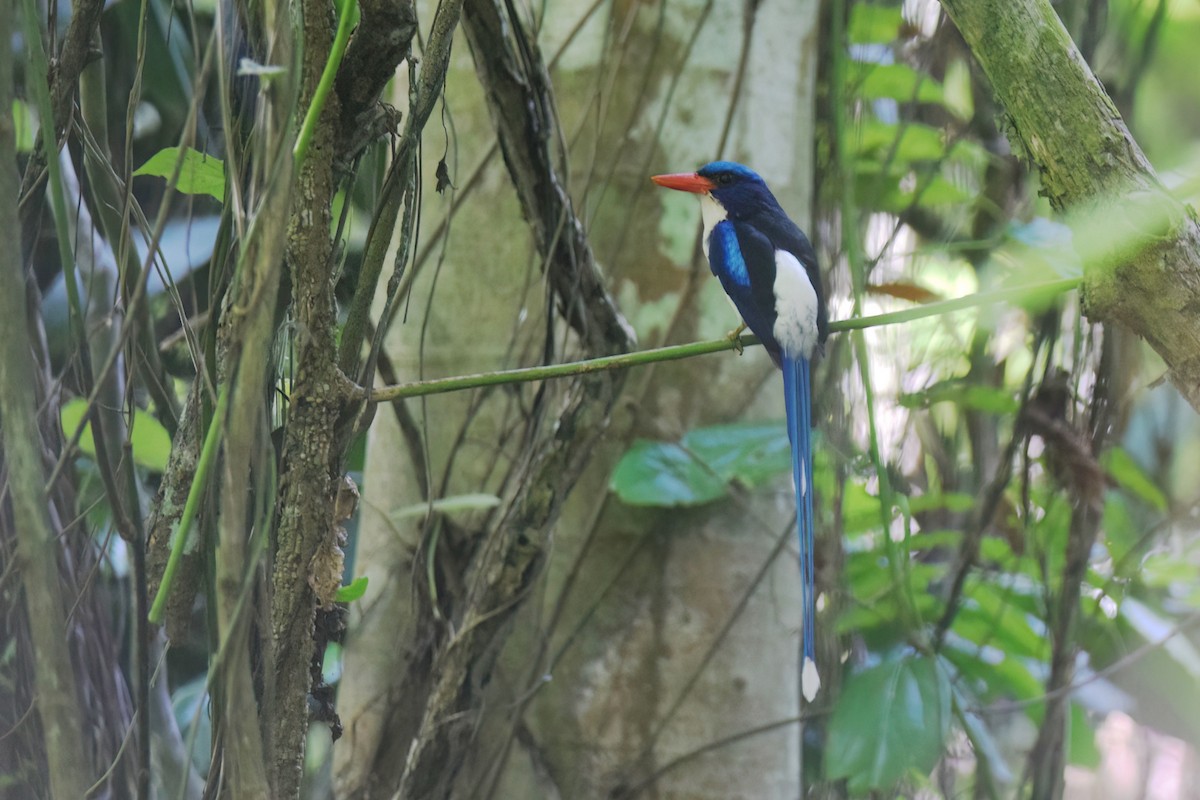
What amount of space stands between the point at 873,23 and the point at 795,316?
1.01 meters

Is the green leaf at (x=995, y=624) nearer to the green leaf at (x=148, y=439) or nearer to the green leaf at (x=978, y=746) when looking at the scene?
the green leaf at (x=978, y=746)

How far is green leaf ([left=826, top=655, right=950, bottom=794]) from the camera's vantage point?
1.49 meters

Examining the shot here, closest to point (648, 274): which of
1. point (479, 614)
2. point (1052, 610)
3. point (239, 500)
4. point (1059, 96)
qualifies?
point (479, 614)

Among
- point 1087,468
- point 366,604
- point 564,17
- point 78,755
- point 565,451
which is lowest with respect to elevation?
point 78,755

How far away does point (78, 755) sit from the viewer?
66 cm

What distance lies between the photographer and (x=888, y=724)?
1.52 meters

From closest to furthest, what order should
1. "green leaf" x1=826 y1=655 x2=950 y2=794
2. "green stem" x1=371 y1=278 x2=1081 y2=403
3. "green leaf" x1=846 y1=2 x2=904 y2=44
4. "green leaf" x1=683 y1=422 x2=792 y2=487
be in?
"green stem" x1=371 y1=278 x2=1081 y2=403 → "green leaf" x1=826 y1=655 x2=950 y2=794 → "green leaf" x1=683 y1=422 x2=792 y2=487 → "green leaf" x1=846 y1=2 x2=904 y2=44

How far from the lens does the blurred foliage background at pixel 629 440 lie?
1.23m

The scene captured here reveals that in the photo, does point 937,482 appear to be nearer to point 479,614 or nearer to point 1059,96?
point 479,614

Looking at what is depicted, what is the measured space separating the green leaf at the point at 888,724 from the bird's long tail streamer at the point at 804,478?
322 millimetres

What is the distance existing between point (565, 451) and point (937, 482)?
140cm

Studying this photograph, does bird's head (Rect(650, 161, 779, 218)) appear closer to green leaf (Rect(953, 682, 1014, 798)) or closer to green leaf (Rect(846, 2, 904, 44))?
green leaf (Rect(846, 2, 904, 44))

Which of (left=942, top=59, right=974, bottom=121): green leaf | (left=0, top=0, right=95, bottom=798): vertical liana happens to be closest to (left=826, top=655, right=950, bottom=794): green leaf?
(left=0, top=0, right=95, bottom=798): vertical liana

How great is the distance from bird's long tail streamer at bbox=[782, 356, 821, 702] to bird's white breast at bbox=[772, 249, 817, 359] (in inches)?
0.8
